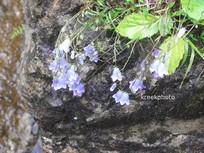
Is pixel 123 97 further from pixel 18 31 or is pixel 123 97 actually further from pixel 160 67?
pixel 18 31

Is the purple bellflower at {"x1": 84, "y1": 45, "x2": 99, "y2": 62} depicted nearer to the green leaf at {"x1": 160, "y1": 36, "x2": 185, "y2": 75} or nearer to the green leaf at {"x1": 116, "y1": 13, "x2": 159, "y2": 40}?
the green leaf at {"x1": 116, "y1": 13, "x2": 159, "y2": 40}


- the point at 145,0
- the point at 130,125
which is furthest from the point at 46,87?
the point at 145,0

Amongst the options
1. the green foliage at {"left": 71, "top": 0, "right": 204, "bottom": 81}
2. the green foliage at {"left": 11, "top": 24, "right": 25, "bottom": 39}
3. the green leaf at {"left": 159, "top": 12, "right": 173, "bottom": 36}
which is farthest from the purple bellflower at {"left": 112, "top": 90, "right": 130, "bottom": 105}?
the green foliage at {"left": 11, "top": 24, "right": 25, "bottom": 39}

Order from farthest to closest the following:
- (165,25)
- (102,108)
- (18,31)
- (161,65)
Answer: (18,31), (102,108), (165,25), (161,65)

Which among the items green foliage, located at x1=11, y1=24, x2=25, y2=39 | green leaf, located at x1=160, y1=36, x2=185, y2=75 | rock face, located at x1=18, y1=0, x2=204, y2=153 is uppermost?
green foliage, located at x1=11, y1=24, x2=25, y2=39

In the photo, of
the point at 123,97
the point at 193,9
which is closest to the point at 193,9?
the point at 193,9

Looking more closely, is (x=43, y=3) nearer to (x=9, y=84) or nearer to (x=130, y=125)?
(x=130, y=125)
